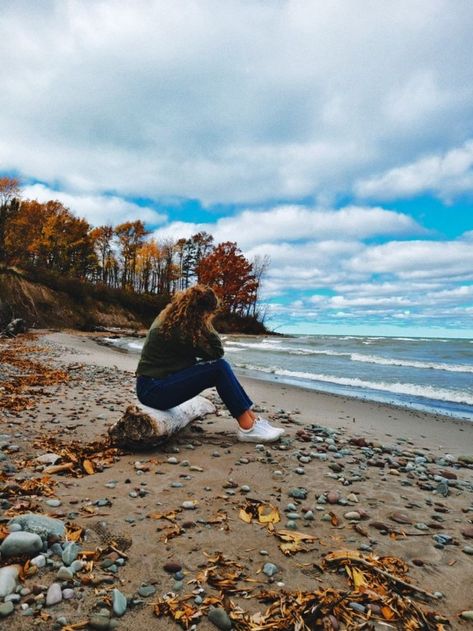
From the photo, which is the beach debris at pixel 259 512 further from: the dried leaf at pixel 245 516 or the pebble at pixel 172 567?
the pebble at pixel 172 567

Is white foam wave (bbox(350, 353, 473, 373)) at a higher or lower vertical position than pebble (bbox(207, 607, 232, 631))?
higher

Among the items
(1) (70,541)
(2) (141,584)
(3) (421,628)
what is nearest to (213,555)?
(2) (141,584)

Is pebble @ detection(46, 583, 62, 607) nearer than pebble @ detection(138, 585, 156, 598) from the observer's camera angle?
Yes

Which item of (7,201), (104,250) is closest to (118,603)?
(7,201)

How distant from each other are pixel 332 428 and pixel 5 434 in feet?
16.2

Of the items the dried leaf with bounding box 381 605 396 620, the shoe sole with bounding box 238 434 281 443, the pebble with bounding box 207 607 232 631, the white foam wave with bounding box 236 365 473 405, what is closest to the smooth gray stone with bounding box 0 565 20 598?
the pebble with bounding box 207 607 232 631

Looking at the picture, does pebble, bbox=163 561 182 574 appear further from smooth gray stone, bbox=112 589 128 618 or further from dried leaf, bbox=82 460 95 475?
dried leaf, bbox=82 460 95 475

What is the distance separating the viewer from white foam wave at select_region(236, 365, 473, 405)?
11.5 m

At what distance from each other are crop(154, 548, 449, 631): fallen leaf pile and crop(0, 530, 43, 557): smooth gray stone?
0.87m

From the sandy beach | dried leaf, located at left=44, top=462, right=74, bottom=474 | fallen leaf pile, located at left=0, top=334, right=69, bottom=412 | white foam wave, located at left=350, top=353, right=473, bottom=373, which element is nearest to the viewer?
the sandy beach

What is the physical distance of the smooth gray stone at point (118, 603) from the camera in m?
2.05

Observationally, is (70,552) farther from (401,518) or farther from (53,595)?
(401,518)

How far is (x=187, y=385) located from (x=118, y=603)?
2.84 meters

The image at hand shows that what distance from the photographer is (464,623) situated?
212 cm
